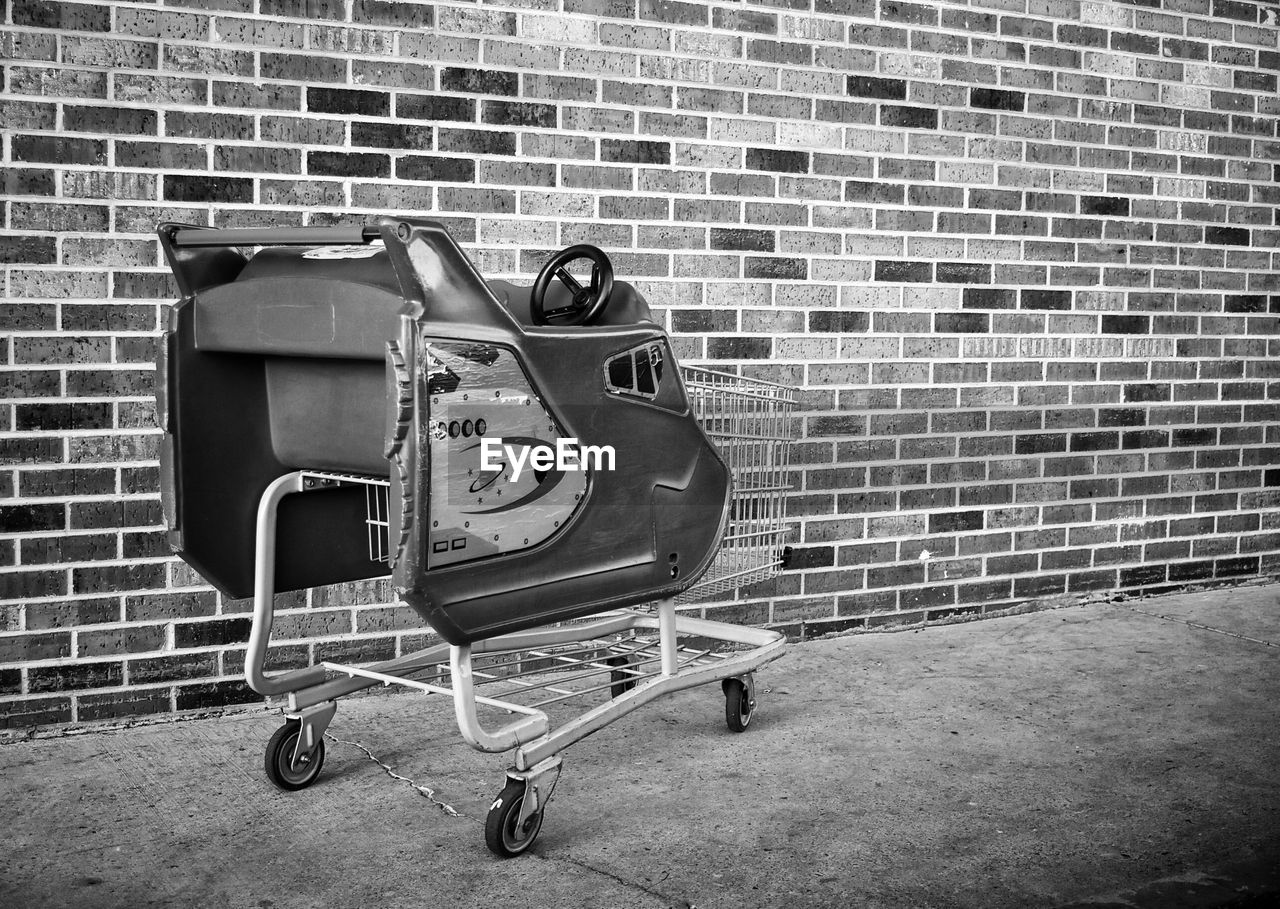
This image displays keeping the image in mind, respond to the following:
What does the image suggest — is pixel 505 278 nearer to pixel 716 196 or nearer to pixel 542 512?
pixel 716 196

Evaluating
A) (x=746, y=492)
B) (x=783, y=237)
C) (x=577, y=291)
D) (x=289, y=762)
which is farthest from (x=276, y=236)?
(x=783, y=237)

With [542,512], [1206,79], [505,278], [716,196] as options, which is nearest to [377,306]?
[542,512]

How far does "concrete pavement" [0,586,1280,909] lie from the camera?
109 inches

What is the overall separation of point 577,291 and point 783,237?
1638 mm

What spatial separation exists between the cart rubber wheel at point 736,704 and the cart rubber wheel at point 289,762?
1178 millimetres

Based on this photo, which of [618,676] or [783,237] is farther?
[783,237]

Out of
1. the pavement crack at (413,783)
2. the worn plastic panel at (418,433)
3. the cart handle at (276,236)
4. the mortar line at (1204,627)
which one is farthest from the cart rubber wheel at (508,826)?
the mortar line at (1204,627)

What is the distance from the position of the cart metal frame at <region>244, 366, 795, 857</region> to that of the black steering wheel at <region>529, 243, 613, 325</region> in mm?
356

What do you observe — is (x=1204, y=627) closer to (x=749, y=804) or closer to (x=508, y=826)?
(x=749, y=804)

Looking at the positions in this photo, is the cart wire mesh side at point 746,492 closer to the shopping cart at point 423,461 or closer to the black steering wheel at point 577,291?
the shopping cart at point 423,461

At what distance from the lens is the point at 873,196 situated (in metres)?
4.87

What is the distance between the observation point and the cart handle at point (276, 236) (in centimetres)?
271

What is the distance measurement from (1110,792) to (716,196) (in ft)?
7.79

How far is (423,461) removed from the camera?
2678 mm
